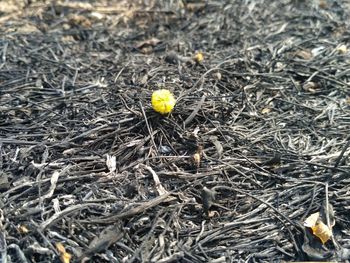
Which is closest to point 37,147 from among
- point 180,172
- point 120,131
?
point 120,131

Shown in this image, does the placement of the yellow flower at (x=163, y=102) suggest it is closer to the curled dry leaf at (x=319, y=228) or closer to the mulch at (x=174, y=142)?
the mulch at (x=174, y=142)

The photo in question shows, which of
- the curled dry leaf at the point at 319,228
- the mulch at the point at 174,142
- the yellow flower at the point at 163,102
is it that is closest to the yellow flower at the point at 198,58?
the mulch at the point at 174,142

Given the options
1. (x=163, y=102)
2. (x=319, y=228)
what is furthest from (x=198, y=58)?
(x=319, y=228)

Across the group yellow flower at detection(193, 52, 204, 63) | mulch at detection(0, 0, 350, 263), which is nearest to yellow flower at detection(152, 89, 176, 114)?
mulch at detection(0, 0, 350, 263)

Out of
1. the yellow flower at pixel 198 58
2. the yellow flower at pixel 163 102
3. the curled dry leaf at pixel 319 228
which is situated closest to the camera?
the curled dry leaf at pixel 319 228

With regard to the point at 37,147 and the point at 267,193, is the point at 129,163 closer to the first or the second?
the point at 37,147

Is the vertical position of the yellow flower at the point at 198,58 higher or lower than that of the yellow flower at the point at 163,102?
lower

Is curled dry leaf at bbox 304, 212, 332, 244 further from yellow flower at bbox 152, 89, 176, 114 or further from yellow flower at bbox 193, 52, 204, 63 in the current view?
yellow flower at bbox 193, 52, 204, 63
